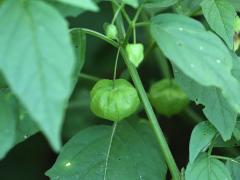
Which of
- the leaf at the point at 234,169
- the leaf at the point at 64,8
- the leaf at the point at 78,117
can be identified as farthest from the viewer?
the leaf at the point at 78,117

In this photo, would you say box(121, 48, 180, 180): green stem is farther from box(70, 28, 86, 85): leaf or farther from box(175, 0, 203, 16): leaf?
box(175, 0, 203, 16): leaf

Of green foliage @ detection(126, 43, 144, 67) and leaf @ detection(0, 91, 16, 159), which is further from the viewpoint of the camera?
green foliage @ detection(126, 43, 144, 67)

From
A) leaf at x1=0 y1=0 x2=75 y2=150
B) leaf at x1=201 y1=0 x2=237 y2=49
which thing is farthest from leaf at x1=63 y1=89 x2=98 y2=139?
leaf at x1=0 y1=0 x2=75 y2=150

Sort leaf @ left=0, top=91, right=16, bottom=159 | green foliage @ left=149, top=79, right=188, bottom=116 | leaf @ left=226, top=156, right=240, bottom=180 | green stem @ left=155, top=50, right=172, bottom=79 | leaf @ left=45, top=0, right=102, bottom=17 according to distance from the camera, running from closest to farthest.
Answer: leaf @ left=0, top=91, right=16, bottom=159, leaf @ left=45, top=0, right=102, bottom=17, leaf @ left=226, top=156, right=240, bottom=180, green foliage @ left=149, top=79, right=188, bottom=116, green stem @ left=155, top=50, right=172, bottom=79

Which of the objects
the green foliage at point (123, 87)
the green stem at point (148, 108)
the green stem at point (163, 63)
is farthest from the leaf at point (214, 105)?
the green stem at point (163, 63)

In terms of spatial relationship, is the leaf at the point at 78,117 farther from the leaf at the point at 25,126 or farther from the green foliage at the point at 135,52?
the green foliage at the point at 135,52

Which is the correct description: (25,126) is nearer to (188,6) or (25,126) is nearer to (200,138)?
(200,138)
